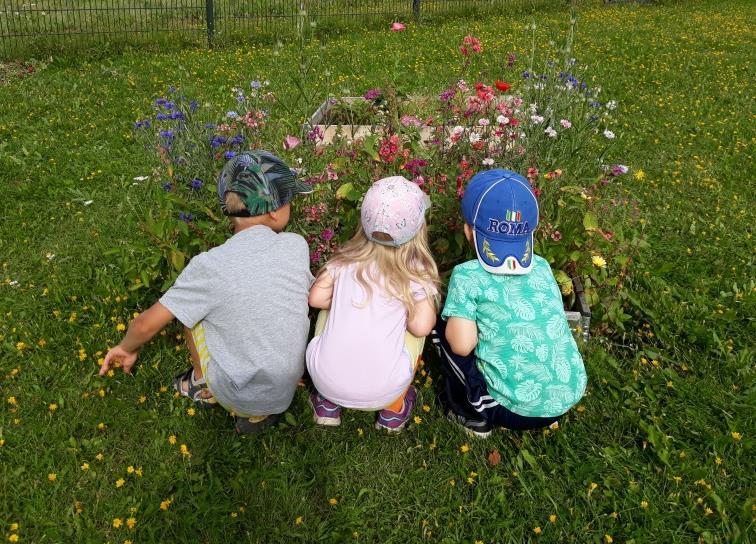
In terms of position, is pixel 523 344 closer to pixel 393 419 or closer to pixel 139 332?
pixel 393 419

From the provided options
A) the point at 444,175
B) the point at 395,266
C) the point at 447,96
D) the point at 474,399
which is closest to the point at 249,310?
the point at 395,266

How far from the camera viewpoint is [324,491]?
244cm

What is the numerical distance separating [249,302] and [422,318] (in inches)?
27.0

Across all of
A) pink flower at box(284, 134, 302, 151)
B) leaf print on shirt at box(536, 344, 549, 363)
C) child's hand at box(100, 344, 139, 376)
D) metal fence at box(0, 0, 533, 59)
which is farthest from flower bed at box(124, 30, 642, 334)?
metal fence at box(0, 0, 533, 59)

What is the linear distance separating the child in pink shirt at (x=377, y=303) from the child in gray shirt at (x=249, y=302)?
0.12 metres

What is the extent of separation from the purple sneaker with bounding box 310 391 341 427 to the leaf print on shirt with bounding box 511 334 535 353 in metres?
0.83

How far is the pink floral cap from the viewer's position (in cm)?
232

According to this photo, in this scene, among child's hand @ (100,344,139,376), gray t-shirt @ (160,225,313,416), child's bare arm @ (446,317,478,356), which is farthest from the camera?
child's hand @ (100,344,139,376)

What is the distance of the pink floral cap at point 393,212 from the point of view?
2.32 metres

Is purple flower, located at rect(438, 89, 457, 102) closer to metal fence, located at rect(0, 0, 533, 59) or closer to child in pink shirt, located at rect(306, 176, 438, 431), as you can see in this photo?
child in pink shirt, located at rect(306, 176, 438, 431)

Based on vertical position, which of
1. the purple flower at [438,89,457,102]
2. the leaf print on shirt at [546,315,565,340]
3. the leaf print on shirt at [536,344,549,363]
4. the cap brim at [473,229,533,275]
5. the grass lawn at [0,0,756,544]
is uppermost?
the purple flower at [438,89,457,102]

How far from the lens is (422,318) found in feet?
7.97

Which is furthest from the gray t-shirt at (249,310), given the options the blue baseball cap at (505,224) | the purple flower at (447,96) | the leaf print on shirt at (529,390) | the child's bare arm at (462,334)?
A: the purple flower at (447,96)

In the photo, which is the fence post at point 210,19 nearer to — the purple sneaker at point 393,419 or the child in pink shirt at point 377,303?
the child in pink shirt at point 377,303
